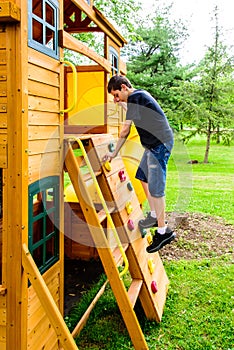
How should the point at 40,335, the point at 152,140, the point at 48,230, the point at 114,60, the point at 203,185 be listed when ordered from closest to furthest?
the point at 40,335
the point at 48,230
the point at 152,140
the point at 114,60
the point at 203,185

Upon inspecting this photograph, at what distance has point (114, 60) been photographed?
6.91 m

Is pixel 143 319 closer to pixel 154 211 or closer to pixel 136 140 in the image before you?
pixel 154 211

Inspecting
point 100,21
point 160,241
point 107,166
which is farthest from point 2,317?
point 100,21

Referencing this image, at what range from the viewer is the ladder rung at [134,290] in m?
4.19

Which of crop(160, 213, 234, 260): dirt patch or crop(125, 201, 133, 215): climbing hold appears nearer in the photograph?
crop(125, 201, 133, 215): climbing hold

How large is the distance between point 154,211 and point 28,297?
6.35 ft

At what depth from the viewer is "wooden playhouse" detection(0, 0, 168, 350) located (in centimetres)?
303

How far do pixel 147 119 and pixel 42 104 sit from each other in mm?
1476

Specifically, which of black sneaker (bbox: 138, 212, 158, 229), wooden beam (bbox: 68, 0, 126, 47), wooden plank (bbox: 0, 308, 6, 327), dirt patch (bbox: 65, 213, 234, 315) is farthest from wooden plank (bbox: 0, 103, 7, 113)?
dirt patch (bbox: 65, 213, 234, 315)

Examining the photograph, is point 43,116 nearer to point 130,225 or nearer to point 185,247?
point 130,225

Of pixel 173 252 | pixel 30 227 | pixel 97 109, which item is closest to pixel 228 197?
pixel 173 252

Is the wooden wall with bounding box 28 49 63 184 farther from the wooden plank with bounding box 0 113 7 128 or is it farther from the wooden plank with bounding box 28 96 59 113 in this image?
the wooden plank with bounding box 0 113 7 128

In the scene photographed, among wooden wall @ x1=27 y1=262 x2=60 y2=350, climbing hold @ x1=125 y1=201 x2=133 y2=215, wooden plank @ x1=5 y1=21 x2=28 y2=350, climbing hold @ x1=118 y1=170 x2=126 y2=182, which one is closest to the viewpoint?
wooden plank @ x1=5 y1=21 x2=28 y2=350

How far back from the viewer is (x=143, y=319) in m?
4.87
